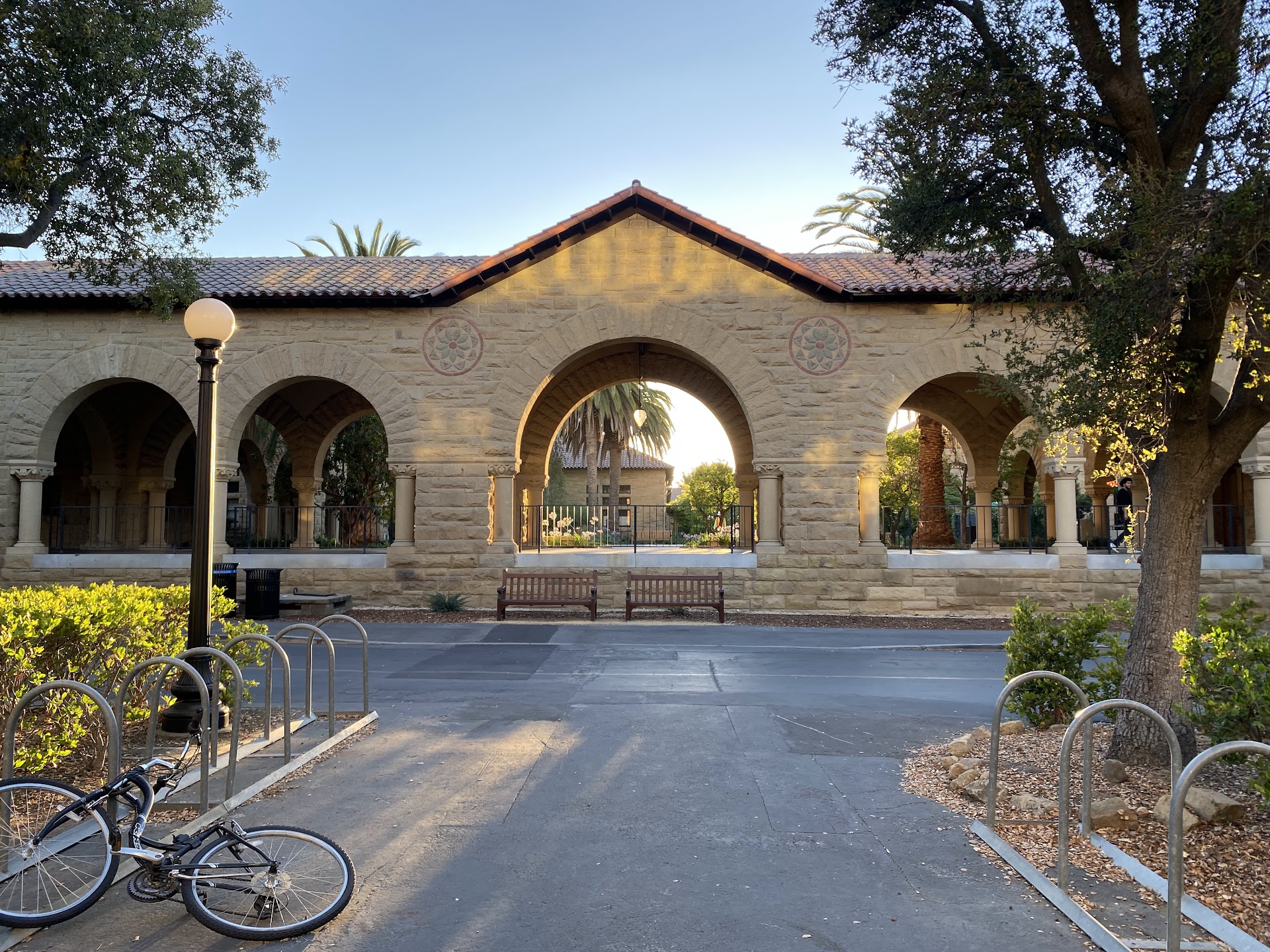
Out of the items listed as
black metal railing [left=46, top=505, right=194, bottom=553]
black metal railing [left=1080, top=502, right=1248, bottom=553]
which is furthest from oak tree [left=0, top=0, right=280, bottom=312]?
black metal railing [left=1080, top=502, right=1248, bottom=553]

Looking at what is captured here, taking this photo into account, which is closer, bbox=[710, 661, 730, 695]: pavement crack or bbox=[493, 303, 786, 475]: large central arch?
bbox=[710, 661, 730, 695]: pavement crack

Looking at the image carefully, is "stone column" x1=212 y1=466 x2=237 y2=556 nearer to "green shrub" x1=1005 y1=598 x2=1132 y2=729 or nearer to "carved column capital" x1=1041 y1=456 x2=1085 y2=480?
"green shrub" x1=1005 y1=598 x2=1132 y2=729

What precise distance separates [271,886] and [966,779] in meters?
4.26

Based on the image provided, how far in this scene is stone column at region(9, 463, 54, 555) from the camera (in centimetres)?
1666

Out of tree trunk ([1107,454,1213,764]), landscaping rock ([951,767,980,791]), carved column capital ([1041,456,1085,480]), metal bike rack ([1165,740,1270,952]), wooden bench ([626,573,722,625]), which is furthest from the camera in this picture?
carved column capital ([1041,456,1085,480])

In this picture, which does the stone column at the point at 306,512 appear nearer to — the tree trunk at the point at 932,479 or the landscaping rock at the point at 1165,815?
the tree trunk at the point at 932,479

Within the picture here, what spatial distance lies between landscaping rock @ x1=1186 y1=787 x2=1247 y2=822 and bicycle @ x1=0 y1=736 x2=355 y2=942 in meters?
4.54

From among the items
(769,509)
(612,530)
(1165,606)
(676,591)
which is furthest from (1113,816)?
(612,530)

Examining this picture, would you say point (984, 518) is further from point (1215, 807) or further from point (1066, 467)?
point (1215, 807)

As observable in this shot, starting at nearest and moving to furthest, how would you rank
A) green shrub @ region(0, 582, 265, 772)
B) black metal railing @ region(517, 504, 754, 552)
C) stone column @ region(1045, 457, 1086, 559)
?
green shrub @ region(0, 582, 265, 772)
stone column @ region(1045, 457, 1086, 559)
black metal railing @ region(517, 504, 754, 552)

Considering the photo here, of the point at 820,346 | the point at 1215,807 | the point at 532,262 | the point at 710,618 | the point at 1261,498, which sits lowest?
the point at 710,618

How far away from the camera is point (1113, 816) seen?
4.73 metres

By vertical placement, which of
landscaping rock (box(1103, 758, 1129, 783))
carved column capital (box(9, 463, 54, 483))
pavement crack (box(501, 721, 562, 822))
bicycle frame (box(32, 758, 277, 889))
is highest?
carved column capital (box(9, 463, 54, 483))

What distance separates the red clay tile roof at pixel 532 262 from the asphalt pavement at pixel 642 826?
8.89m
